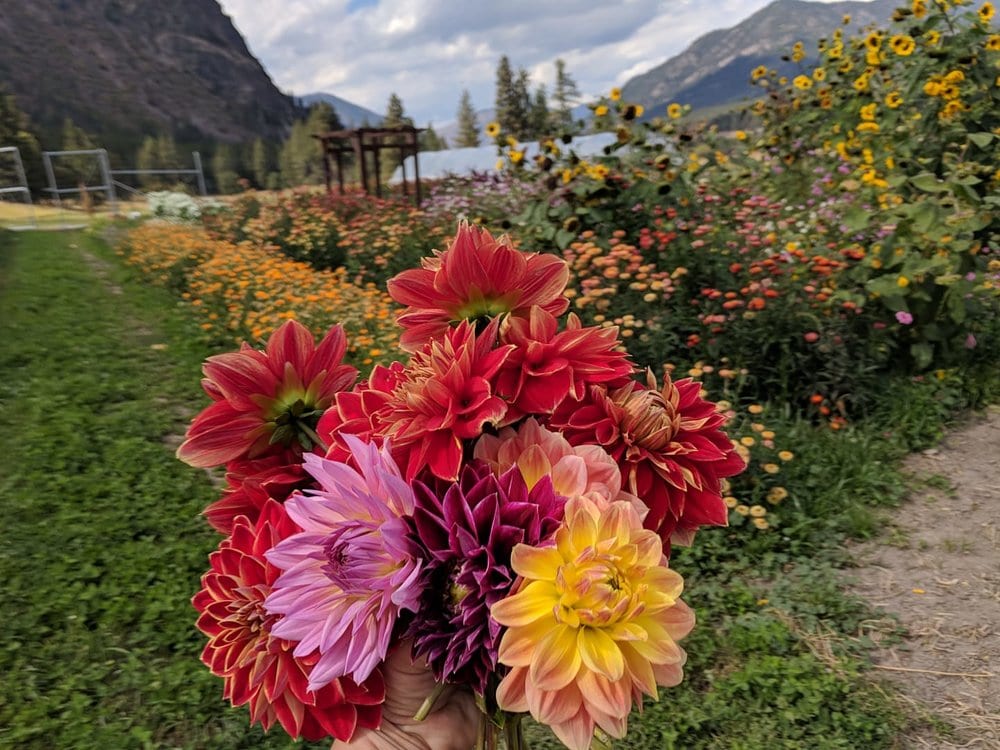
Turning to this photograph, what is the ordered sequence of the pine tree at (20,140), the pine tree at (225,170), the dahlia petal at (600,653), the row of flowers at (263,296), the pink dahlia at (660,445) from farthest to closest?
the pine tree at (225,170), the pine tree at (20,140), the row of flowers at (263,296), the pink dahlia at (660,445), the dahlia petal at (600,653)

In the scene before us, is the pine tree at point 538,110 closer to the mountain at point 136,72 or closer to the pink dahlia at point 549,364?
the mountain at point 136,72

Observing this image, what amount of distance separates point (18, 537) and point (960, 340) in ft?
14.6

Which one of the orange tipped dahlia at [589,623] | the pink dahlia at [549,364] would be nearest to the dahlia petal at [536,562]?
the orange tipped dahlia at [589,623]

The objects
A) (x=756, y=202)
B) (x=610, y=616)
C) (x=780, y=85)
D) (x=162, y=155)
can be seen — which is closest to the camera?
(x=610, y=616)

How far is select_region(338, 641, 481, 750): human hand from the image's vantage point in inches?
21.2

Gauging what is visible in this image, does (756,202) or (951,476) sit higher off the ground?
(756,202)

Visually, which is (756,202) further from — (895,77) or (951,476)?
(951,476)

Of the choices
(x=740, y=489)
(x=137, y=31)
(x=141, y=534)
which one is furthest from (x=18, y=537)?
(x=137, y=31)

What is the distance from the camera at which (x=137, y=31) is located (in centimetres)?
7656

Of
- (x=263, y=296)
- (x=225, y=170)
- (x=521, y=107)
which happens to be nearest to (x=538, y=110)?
(x=521, y=107)

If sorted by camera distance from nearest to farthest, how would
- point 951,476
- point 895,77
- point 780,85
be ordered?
point 951,476 < point 895,77 < point 780,85

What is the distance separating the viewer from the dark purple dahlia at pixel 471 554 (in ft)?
1.56

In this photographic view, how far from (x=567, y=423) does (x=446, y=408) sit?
10 centimetres

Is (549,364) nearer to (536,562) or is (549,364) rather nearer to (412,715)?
(536,562)
